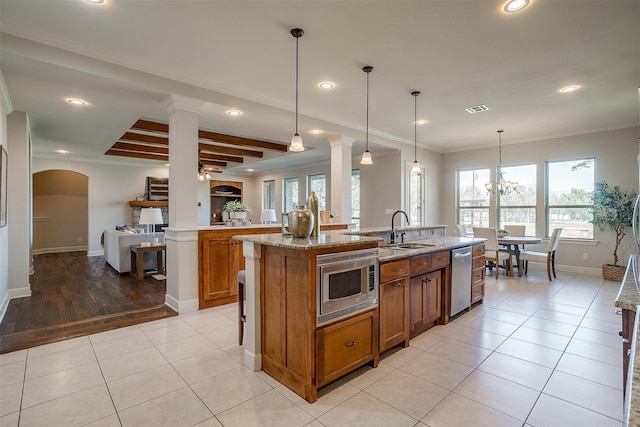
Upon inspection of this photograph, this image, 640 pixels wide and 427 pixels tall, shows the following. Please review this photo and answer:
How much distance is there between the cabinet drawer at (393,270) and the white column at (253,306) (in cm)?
99

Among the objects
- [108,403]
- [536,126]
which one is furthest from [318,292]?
[536,126]

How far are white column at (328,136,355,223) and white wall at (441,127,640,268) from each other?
363 cm

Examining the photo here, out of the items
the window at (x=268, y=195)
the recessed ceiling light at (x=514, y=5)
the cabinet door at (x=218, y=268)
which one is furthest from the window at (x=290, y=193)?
the recessed ceiling light at (x=514, y=5)

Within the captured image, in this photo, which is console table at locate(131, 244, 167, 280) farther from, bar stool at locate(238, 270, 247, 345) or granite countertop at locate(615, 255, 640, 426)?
granite countertop at locate(615, 255, 640, 426)

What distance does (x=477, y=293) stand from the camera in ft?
13.0

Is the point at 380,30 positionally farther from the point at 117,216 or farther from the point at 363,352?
the point at 117,216

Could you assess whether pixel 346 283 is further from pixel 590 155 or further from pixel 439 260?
pixel 590 155

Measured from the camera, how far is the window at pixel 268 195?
10.8 m

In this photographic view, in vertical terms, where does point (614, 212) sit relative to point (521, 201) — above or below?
below

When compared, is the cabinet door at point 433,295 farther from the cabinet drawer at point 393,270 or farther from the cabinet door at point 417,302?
the cabinet drawer at point 393,270

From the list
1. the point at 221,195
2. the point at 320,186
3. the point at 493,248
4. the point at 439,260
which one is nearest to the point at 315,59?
the point at 439,260

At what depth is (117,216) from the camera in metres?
8.53

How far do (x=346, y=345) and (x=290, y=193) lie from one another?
26.8ft

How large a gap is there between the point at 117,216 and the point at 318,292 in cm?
852
